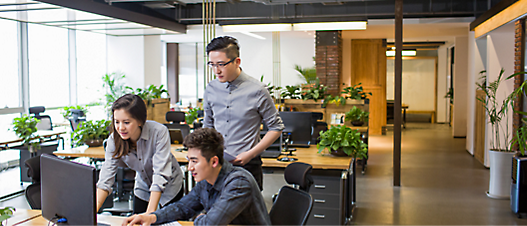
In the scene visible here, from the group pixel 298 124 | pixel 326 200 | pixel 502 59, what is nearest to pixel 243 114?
pixel 326 200

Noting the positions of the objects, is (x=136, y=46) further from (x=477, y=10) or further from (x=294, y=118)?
(x=477, y=10)

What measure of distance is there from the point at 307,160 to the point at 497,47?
→ 4915mm

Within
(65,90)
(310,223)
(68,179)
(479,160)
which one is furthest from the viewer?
(65,90)

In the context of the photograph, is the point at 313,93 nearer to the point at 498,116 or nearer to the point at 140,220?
the point at 498,116

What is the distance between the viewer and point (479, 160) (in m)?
8.61

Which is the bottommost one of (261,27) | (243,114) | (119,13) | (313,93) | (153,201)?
(153,201)

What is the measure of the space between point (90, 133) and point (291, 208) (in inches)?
143

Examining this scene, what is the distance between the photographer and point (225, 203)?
2.08 metres

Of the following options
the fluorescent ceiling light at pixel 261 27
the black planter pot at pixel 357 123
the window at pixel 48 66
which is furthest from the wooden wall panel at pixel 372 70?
the window at pixel 48 66

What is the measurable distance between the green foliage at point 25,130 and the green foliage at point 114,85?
198 inches

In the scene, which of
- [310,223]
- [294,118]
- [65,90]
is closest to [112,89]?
[65,90]

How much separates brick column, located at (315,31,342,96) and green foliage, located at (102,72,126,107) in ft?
17.9

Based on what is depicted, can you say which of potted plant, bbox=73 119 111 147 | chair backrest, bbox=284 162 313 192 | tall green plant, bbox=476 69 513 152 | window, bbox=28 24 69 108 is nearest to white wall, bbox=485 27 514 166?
tall green plant, bbox=476 69 513 152

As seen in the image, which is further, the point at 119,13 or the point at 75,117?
the point at 75,117
